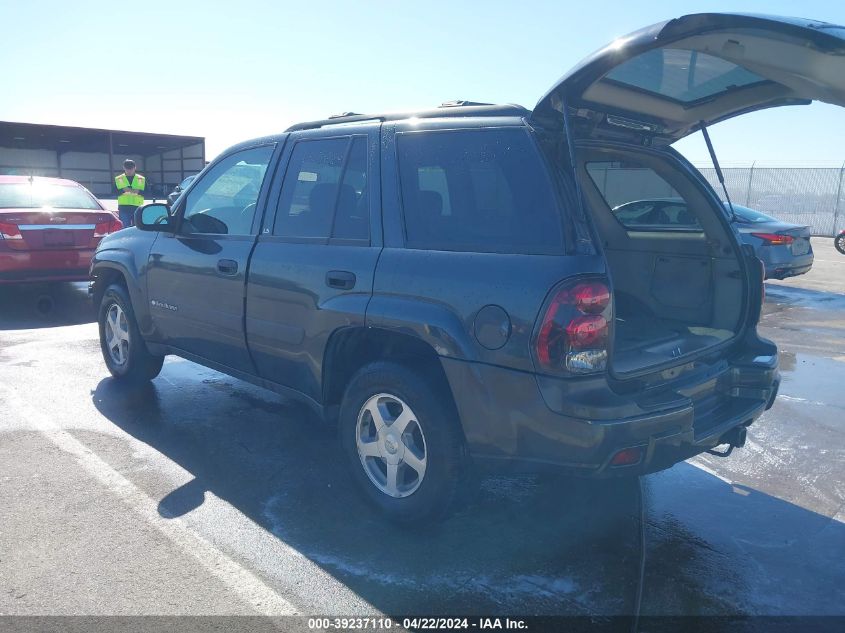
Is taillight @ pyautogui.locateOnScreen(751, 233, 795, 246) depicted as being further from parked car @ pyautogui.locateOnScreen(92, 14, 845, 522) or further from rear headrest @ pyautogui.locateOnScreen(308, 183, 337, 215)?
rear headrest @ pyautogui.locateOnScreen(308, 183, 337, 215)

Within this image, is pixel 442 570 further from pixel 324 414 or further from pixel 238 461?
pixel 238 461

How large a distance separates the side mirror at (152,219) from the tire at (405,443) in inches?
85.3

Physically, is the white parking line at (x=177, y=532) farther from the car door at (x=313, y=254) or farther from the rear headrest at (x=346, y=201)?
the rear headrest at (x=346, y=201)

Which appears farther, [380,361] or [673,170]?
[673,170]

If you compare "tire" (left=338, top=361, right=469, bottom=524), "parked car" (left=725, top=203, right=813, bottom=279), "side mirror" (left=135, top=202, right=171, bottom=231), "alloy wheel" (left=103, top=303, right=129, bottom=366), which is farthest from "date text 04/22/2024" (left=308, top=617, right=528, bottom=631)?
"parked car" (left=725, top=203, right=813, bottom=279)

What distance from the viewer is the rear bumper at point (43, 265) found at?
8.33 meters

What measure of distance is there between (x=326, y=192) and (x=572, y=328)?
1710mm

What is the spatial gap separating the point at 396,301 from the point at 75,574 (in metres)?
1.83

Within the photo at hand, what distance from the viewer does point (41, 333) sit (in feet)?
25.5

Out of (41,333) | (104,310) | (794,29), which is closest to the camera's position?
(794,29)

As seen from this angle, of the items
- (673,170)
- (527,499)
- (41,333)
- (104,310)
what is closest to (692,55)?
(673,170)

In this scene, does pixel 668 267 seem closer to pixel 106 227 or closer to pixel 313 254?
pixel 313 254

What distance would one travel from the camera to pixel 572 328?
2838mm

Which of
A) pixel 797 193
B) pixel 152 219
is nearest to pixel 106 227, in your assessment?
pixel 152 219
